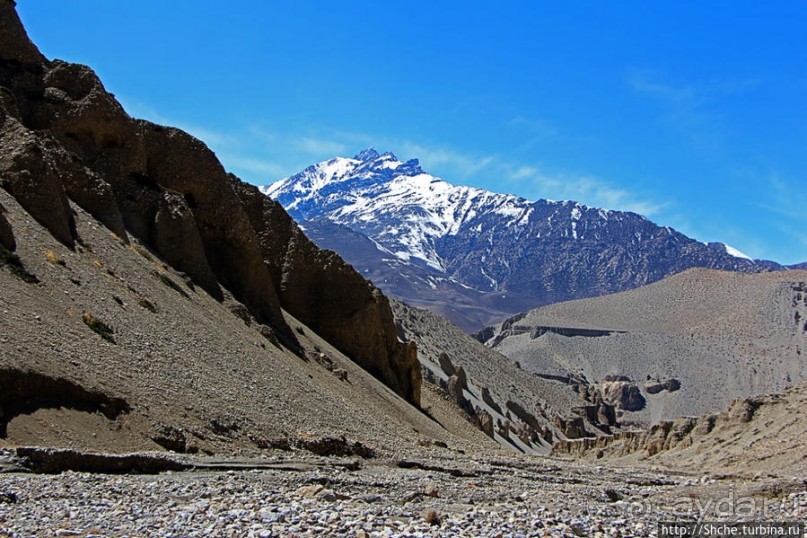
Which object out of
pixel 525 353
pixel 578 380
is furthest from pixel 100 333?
pixel 525 353

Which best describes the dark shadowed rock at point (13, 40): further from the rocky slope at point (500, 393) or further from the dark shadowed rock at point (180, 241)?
the rocky slope at point (500, 393)

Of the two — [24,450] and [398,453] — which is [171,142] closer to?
[398,453]

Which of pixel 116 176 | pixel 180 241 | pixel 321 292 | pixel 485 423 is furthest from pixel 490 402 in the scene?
pixel 116 176

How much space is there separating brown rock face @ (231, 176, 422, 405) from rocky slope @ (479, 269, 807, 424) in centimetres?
6553

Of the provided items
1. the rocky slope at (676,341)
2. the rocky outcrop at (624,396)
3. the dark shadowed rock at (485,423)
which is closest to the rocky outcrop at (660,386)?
the rocky slope at (676,341)

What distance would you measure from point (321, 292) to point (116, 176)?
11.7 meters

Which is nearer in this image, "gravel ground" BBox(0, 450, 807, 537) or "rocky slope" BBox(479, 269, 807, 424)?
"gravel ground" BBox(0, 450, 807, 537)

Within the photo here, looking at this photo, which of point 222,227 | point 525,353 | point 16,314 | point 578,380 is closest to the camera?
point 16,314

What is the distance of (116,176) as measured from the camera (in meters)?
32.0

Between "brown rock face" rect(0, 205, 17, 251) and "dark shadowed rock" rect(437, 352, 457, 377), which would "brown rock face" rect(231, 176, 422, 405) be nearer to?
Result: "brown rock face" rect(0, 205, 17, 251)

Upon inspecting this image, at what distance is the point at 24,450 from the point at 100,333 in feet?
20.7

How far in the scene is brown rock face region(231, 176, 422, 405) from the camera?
3984cm

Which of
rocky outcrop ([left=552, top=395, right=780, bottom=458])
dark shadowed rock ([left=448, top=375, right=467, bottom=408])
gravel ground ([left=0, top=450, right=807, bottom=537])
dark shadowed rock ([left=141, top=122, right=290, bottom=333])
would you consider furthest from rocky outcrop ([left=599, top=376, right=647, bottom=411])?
gravel ground ([left=0, top=450, right=807, bottom=537])

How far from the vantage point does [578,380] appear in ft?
390
